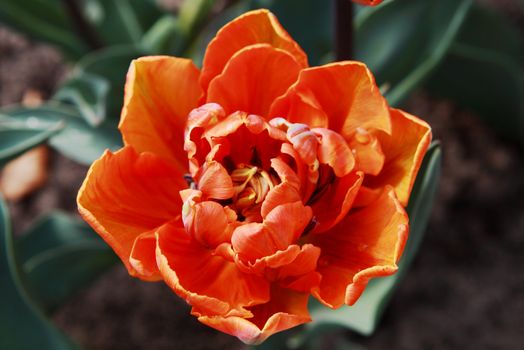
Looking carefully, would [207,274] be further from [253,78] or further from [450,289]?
[450,289]

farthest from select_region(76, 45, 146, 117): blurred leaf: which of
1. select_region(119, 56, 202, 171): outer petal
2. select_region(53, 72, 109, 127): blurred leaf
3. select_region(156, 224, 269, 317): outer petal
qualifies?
select_region(156, 224, 269, 317): outer petal

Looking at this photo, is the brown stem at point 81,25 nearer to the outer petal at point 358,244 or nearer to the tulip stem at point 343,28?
the tulip stem at point 343,28

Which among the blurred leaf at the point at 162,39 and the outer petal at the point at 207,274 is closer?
the outer petal at the point at 207,274

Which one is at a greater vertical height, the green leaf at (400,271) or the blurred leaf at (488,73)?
the green leaf at (400,271)

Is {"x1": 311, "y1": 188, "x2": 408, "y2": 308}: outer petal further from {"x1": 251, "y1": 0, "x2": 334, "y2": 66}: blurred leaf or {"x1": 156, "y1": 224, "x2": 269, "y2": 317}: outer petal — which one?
{"x1": 251, "y1": 0, "x2": 334, "y2": 66}: blurred leaf

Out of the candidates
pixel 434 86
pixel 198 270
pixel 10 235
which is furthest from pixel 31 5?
pixel 198 270

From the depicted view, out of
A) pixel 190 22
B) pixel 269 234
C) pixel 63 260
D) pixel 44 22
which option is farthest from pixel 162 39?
pixel 269 234

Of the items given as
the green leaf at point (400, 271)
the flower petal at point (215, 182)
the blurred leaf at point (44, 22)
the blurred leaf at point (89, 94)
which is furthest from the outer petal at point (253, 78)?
the blurred leaf at point (44, 22)
